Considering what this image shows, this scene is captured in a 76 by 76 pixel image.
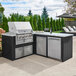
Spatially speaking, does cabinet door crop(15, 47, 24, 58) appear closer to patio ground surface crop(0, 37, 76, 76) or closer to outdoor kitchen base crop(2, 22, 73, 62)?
outdoor kitchen base crop(2, 22, 73, 62)

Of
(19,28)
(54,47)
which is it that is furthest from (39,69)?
(19,28)

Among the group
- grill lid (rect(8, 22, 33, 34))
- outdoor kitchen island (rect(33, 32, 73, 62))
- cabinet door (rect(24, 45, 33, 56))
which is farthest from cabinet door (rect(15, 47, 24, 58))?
outdoor kitchen island (rect(33, 32, 73, 62))

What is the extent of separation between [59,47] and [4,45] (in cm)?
238

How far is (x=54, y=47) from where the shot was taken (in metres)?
4.63

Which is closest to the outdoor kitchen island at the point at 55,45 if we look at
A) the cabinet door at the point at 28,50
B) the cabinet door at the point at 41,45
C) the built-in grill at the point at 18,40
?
the cabinet door at the point at 41,45

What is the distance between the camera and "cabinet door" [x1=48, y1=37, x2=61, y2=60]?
449 cm

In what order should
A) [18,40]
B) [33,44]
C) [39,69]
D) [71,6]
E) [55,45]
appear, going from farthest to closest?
1. [33,44]
2. [18,40]
3. [55,45]
4. [39,69]
5. [71,6]

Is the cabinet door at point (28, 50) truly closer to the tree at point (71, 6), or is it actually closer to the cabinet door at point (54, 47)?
the cabinet door at point (54, 47)

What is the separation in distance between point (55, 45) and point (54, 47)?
103mm

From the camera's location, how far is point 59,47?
446cm

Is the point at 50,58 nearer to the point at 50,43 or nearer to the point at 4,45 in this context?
the point at 50,43

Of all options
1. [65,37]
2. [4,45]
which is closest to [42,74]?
[65,37]

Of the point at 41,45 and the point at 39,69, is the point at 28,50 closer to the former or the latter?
the point at 41,45

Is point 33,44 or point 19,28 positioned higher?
point 19,28
